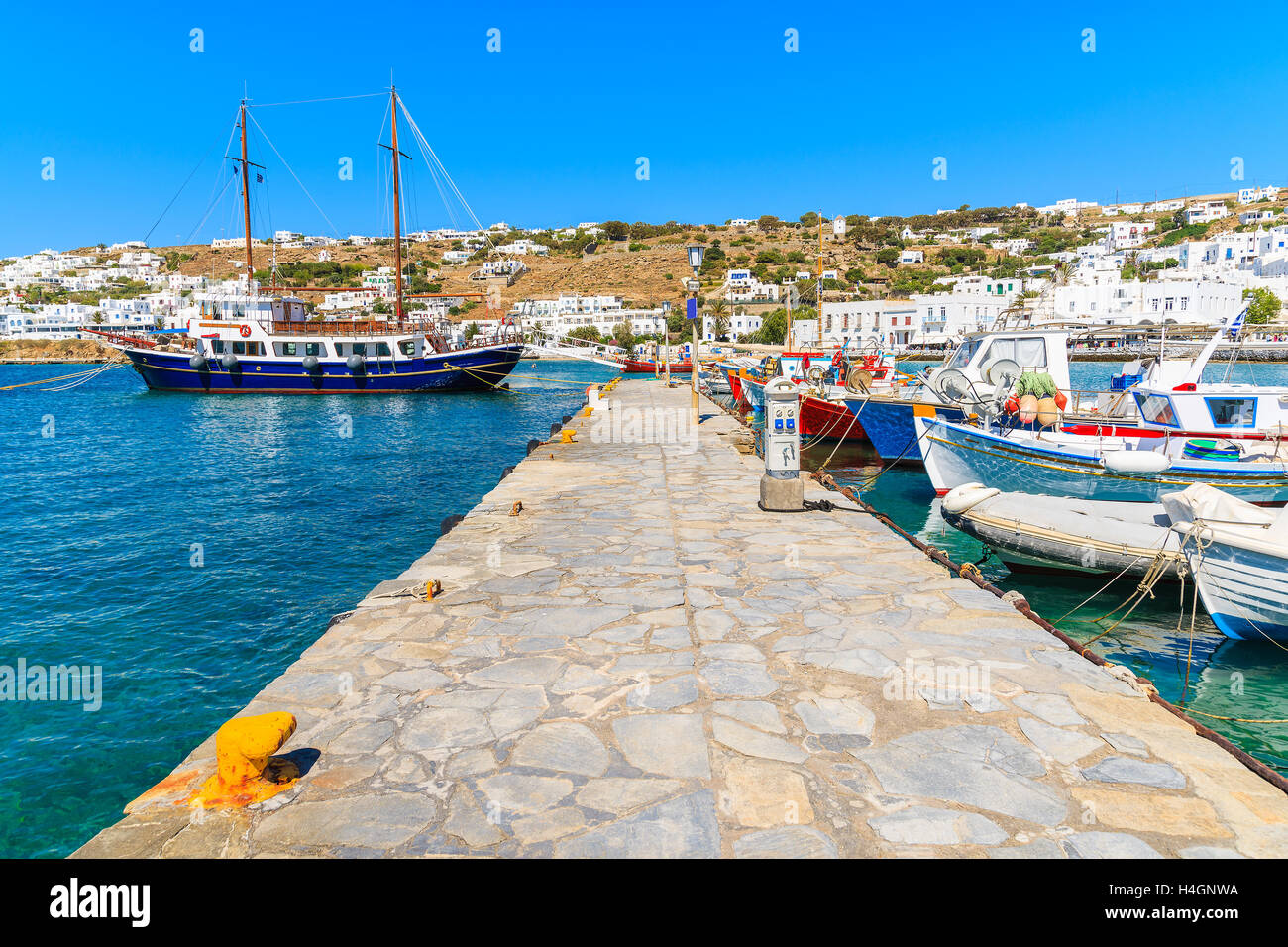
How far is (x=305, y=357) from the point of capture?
135 ft

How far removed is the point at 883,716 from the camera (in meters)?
3.72

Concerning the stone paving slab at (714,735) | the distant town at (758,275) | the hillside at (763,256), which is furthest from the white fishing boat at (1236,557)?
the hillside at (763,256)

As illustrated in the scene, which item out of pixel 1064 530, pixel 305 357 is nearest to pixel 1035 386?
pixel 1064 530

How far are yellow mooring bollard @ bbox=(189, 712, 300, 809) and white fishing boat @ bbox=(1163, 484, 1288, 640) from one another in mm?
Answer: 7045

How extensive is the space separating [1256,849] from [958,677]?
5.05 feet

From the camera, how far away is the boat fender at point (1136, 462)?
9531 millimetres

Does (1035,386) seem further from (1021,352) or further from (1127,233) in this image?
(1127,233)

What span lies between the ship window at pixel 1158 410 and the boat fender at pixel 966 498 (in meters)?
3.90

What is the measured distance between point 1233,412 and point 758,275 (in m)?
104

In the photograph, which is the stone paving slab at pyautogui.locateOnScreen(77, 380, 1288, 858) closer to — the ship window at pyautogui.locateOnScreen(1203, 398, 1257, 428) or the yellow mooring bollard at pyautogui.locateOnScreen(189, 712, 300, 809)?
the yellow mooring bollard at pyautogui.locateOnScreen(189, 712, 300, 809)

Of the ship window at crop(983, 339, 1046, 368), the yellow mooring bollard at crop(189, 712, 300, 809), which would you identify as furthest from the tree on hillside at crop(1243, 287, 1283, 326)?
the yellow mooring bollard at crop(189, 712, 300, 809)

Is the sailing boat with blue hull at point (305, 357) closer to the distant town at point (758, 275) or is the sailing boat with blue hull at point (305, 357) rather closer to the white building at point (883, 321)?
the distant town at point (758, 275)
